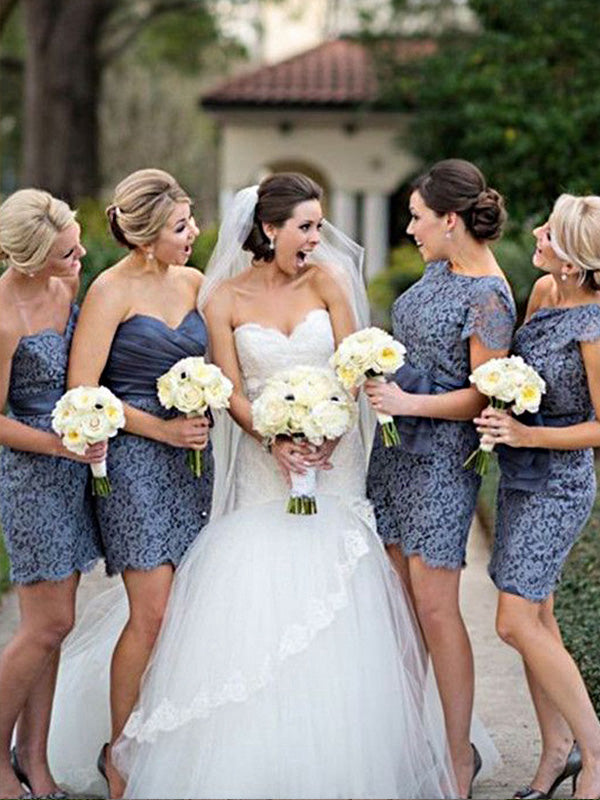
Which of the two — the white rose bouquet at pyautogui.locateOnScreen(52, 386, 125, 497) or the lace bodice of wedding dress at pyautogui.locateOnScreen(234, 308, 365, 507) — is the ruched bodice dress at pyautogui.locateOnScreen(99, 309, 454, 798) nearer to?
the lace bodice of wedding dress at pyautogui.locateOnScreen(234, 308, 365, 507)

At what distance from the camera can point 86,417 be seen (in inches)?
207

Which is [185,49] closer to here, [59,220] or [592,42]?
[592,42]

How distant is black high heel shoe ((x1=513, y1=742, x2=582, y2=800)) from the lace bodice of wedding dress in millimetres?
1121

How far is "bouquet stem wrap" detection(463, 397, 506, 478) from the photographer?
17.8 ft

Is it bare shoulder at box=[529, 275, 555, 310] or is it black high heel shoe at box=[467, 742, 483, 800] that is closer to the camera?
bare shoulder at box=[529, 275, 555, 310]

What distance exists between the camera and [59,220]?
5.50 metres

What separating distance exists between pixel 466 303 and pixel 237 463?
99cm

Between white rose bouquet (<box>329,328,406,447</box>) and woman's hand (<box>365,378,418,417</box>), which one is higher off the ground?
white rose bouquet (<box>329,328,406,447</box>)

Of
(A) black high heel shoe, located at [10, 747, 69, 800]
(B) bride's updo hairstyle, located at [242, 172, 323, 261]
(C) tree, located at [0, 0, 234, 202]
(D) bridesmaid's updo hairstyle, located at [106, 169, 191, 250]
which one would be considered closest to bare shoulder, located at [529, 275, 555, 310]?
(B) bride's updo hairstyle, located at [242, 172, 323, 261]

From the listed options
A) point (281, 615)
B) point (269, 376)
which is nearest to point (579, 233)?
point (269, 376)

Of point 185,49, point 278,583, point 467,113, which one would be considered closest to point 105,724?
point 278,583

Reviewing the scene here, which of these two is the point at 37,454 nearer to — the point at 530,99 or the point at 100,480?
the point at 100,480

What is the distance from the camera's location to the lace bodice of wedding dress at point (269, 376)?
18.8 feet

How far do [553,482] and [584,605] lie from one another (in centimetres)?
240
